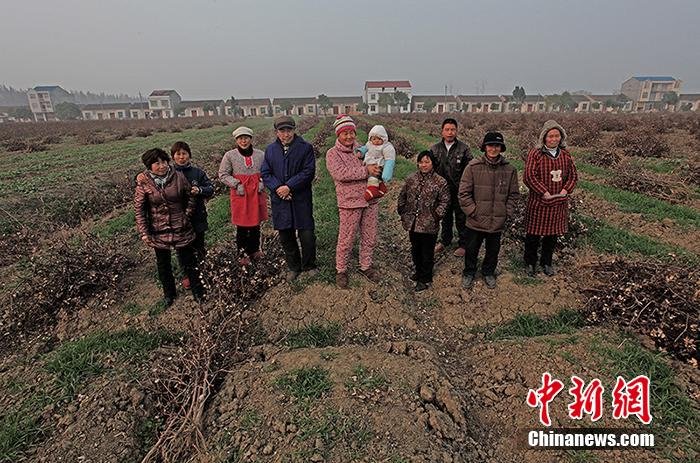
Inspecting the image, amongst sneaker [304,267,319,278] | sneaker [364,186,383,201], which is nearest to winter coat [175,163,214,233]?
sneaker [304,267,319,278]

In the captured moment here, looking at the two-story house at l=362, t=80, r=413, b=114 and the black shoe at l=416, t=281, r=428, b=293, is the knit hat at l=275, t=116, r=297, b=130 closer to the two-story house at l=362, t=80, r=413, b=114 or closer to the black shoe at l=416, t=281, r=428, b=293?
the black shoe at l=416, t=281, r=428, b=293

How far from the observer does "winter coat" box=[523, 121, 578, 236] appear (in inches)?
170

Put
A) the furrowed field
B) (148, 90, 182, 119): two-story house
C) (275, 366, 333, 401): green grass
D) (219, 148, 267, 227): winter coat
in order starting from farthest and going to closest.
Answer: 1. (148, 90, 182, 119): two-story house
2. (219, 148, 267, 227): winter coat
3. (275, 366, 333, 401): green grass
4. the furrowed field

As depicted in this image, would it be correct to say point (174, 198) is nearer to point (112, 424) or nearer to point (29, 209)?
point (112, 424)

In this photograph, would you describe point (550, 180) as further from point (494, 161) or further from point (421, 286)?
point (421, 286)

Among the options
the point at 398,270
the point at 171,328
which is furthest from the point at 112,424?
the point at 398,270

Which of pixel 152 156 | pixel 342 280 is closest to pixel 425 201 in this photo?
pixel 342 280

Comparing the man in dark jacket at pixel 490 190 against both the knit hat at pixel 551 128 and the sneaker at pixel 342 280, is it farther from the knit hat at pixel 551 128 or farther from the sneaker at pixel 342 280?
the sneaker at pixel 342 280

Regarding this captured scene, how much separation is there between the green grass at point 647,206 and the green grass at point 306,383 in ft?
22.1

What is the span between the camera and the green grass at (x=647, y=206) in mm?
6511

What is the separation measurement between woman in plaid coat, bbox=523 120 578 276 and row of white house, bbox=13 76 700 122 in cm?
8152

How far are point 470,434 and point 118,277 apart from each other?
15.3ft

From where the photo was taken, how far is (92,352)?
3785 millimetres

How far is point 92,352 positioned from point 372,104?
316ft
